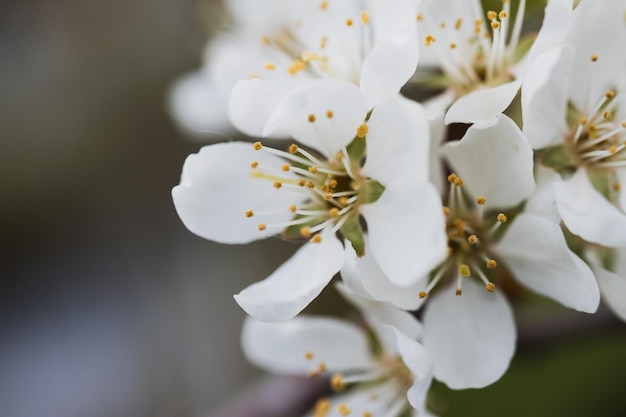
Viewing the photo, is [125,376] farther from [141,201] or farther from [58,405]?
[141,201]

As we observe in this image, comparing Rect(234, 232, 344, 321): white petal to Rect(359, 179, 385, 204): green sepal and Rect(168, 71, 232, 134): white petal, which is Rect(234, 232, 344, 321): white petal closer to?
Rect(359, 179, 385, 204): green sepal

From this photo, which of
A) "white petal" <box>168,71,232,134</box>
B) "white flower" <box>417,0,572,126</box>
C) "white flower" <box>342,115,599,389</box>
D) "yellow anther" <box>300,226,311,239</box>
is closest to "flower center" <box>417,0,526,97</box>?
"white flower" <box>417,0,572,126</box>

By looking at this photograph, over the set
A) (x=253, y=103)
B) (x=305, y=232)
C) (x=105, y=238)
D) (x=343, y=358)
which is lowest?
(x=105, y=238)

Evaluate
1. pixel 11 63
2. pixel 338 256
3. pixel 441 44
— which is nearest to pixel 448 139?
pixel 441 44

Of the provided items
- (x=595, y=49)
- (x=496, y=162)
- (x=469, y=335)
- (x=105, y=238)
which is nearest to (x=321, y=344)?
(x=469, y=335)

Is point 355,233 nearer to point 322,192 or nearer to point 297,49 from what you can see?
point 322,192

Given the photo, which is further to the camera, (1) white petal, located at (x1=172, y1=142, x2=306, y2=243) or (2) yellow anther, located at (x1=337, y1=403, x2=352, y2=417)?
(2) yellow anther, located at (x1=337, y1=403, x2=352, y2=417)
